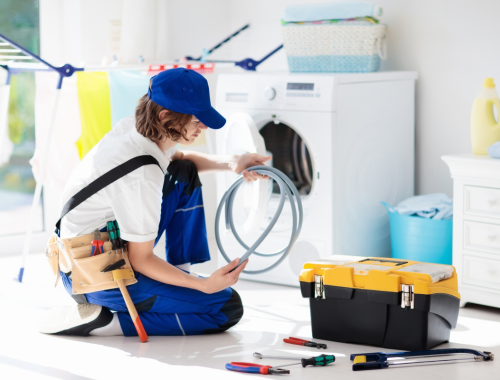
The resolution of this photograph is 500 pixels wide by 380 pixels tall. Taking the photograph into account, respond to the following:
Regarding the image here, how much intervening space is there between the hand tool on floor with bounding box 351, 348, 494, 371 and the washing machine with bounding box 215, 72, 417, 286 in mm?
843

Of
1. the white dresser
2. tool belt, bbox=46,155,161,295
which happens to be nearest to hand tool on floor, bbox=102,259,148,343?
tool belt, bbox=46,155,161,295

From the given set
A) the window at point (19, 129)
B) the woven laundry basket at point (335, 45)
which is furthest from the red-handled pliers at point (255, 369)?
the window at point (19, 129)

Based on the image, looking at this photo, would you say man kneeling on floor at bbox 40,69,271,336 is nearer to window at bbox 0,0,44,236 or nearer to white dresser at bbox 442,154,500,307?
white dresser at bbox 442,154,500,307

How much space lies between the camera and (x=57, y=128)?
320 cm

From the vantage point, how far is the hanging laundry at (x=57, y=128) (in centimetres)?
308

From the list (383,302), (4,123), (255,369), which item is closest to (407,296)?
(383,302)

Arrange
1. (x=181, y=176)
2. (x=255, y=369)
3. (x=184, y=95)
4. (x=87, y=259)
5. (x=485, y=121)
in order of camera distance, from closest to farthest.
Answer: (x=255, y=369), (x=184, y=95), (x=87, y=259), (x=181, y=176), (x=485, y=121)

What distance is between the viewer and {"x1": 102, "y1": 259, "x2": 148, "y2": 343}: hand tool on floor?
2170mm

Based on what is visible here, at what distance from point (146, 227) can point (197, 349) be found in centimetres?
47

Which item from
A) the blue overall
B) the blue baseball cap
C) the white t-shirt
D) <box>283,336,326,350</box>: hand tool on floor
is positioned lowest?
<box>283,336,326,350</box>: hand tool on floor

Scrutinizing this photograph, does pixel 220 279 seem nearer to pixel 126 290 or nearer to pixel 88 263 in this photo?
pixel 126 290

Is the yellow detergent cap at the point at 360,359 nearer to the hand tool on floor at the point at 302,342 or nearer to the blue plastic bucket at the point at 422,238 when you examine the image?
the hand tool on floor at the point at 302,342

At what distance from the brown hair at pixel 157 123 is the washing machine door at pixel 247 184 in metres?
0.59

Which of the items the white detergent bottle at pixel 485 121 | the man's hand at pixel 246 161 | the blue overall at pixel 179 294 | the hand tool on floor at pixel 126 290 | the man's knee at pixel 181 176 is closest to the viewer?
the hand tool on floor at pixel 126 290
